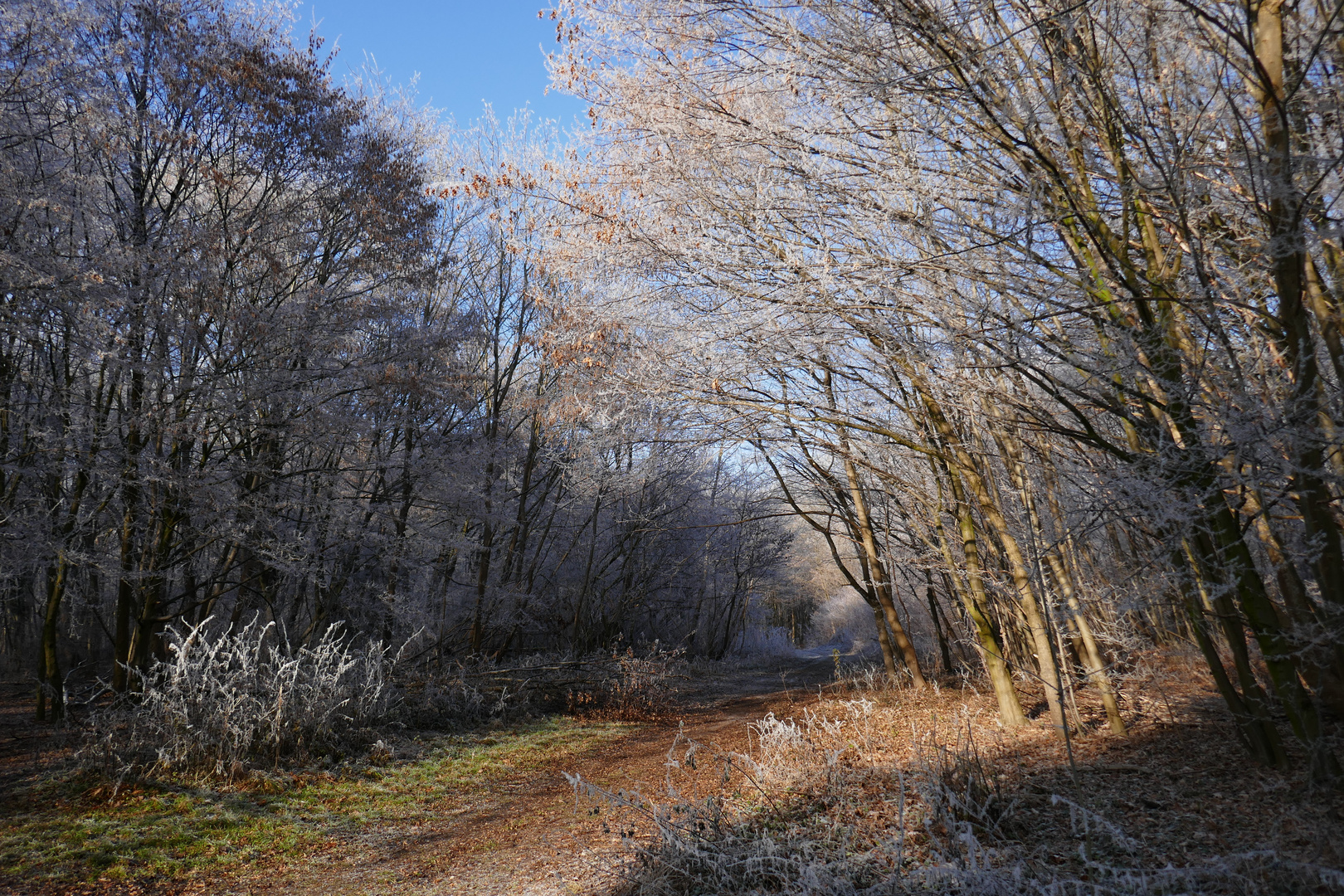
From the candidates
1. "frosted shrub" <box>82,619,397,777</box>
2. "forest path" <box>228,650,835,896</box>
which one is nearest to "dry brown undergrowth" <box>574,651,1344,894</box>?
"forest path" <box>228,650,835,896</box>

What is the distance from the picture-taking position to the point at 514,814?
5305 millimetres

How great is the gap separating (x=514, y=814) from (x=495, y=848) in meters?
0.83

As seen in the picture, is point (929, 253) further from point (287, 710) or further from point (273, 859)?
point (287, 710)

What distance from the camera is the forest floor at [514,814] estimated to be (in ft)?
10.7

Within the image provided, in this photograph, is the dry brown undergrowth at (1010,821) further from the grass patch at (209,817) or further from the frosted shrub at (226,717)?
the frosted shrub at (226,717)

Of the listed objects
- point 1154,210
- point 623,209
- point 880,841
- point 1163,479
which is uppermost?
point 623,209

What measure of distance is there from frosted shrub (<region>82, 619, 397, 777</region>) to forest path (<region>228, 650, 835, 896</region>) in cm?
164

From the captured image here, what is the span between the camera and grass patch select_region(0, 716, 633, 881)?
4.16 metres

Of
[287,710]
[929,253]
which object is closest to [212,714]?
[287,710]

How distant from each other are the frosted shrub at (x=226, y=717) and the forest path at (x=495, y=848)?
1637mm

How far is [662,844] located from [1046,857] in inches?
68.5

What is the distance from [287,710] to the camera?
6.29 m

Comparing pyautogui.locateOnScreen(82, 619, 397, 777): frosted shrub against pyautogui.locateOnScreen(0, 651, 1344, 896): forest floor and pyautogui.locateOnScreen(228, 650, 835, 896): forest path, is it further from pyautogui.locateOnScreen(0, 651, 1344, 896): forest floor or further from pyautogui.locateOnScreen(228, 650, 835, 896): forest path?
pyautogui.locateOnScreen(228, 650, 835, 896): forest path

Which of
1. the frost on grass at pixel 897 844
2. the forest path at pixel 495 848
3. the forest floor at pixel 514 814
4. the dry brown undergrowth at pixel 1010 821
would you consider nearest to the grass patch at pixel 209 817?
the forest floor at pixel 514 814
